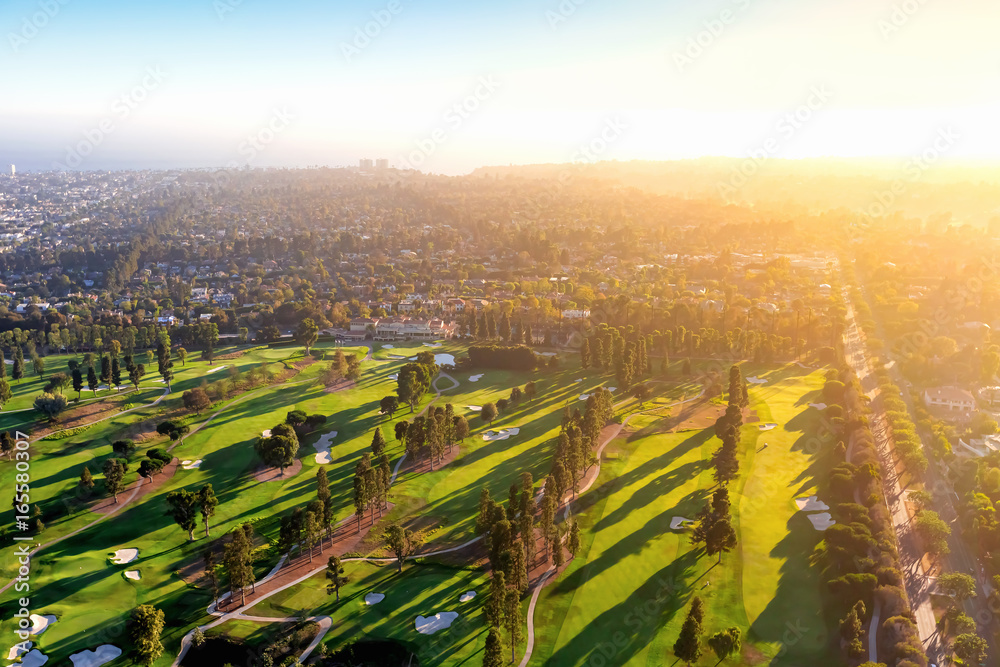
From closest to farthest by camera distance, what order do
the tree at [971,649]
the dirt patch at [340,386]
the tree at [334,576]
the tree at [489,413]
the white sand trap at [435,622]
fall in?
the tree at [971,649] < the white sand trap at [435,622] < the tree at [334,576] < the tree at [489,413] < the dirt patch at [340,386]

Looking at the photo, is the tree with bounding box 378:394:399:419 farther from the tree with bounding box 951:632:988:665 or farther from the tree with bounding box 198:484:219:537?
the tree with bounding box 951:632:988:665

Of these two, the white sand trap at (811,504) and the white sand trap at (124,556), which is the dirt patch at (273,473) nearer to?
the white sand trap at (124,556)

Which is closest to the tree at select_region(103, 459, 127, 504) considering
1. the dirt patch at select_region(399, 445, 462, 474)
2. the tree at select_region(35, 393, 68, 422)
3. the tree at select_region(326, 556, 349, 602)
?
the tree at select_region(35, 393, 68, 422)

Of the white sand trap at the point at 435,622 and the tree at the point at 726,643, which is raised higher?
the white sand trap at the point at 435,622

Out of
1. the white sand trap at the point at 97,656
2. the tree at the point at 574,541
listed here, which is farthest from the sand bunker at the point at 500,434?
the white sand trap at the point at 97,656

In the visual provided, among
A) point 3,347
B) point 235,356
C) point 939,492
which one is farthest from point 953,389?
point 3,347
